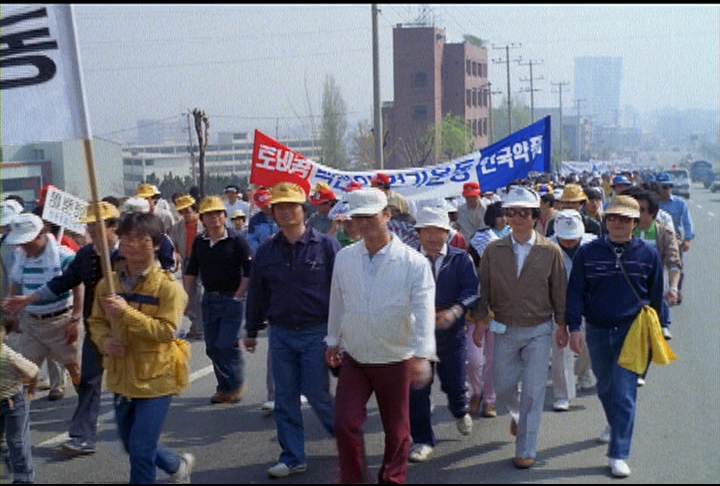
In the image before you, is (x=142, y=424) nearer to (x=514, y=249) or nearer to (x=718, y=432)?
(x=514, y=249)

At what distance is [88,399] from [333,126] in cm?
5778

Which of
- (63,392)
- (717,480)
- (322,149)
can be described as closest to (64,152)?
(322,149)

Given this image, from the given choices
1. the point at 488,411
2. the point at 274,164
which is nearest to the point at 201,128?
the point at 274,164

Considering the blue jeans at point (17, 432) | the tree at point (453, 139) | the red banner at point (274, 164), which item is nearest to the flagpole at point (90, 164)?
the blue jeans at point (17, 432)

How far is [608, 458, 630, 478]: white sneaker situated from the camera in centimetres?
591

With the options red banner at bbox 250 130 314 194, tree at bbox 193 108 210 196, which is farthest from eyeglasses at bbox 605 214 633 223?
tree at bbox 193 108 210 196

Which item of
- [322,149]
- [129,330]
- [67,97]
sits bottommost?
[322,149]

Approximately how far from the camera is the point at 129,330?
5.12 m

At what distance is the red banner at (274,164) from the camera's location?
1155 cm

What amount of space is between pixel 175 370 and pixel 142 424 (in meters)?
0.34

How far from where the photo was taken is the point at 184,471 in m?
5.81

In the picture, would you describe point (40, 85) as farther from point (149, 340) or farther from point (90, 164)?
point (149, 340)

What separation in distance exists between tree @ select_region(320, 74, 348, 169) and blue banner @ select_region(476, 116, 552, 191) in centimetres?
4888

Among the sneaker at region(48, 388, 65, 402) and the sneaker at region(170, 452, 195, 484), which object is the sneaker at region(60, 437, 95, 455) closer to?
the sneaker at region(170, 452, 195, 484)
